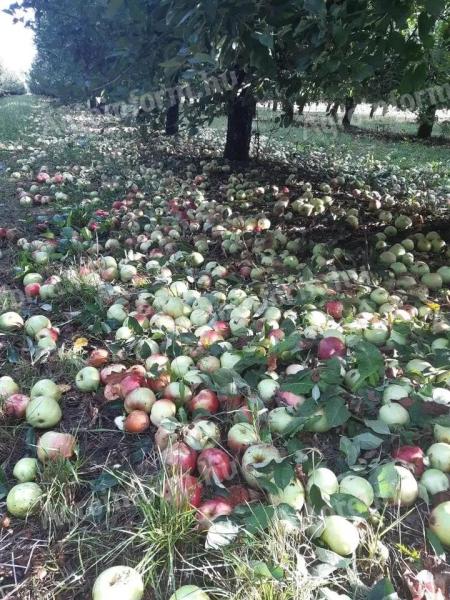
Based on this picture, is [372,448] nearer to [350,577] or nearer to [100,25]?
[350,577]

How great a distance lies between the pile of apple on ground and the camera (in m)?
1.53

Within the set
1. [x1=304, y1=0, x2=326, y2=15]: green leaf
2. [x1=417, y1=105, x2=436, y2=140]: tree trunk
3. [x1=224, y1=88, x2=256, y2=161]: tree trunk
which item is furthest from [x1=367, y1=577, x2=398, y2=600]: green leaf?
[x1=417, y1=105, x2=436, y2=140]: tree trunk

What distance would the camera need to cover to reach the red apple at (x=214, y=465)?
5.45 feet

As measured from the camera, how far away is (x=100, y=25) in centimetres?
391

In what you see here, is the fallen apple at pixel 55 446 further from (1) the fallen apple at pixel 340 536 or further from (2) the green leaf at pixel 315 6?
(2) the green leaf at pixel 315 6

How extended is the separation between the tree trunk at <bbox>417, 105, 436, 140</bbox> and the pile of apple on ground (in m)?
11.3

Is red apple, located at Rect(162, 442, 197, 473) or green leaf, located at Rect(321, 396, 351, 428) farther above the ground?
green leaf, located at Rect(321, 396, 351, 428)

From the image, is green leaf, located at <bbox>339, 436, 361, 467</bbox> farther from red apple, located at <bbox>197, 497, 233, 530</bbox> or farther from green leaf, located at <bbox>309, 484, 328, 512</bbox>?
red apple, located at <bbox>197, 497, 233, 530</bbox>

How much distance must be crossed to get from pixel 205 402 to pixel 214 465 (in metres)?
0.37

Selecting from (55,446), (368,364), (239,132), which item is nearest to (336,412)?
(368,364)

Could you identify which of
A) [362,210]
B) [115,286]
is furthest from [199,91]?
[115,286]

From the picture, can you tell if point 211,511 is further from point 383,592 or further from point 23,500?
point 23,500

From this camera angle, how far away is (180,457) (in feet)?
5.54

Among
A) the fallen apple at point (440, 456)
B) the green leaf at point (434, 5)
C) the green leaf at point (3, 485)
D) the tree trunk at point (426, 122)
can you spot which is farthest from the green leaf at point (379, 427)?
the tree trunk at point (426, 122)
